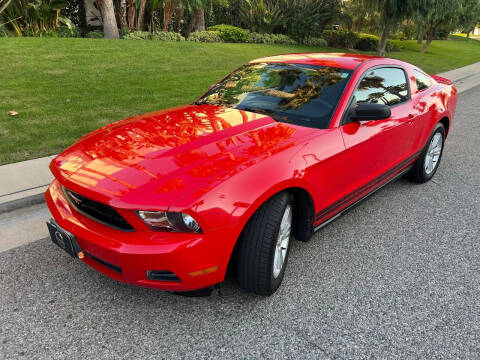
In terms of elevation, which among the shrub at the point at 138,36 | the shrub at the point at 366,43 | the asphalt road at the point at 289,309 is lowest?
the shrub at the point at 366,43

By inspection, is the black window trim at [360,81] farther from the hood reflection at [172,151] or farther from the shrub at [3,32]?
the shrub at [3,32]

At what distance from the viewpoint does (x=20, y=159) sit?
15.1 ft

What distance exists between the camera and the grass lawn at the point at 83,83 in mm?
5562

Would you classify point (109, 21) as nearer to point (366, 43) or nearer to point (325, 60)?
point (325, 60)

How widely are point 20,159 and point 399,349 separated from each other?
4385mm

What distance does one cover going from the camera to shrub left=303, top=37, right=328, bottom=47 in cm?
1914

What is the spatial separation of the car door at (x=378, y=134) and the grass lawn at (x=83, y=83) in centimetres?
367

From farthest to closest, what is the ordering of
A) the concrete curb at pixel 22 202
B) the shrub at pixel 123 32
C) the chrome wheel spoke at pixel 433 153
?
the shrub at pixel 123 32
the chrome wheel spoke at pixel 433 153
the concrete curb at pixel 22 202

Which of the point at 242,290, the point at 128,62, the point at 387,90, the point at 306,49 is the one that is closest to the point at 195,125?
the point at 242,290

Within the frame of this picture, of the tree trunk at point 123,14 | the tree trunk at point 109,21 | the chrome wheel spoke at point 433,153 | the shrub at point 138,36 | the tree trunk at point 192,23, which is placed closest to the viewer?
the chrome wheel spoke at point 433,153

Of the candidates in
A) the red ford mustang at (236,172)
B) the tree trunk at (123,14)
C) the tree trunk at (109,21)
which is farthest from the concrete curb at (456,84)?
the tree trunk at (123,14)

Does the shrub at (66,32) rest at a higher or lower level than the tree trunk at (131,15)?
lower

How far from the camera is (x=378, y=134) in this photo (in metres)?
3.38

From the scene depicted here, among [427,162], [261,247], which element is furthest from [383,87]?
[261,247]
